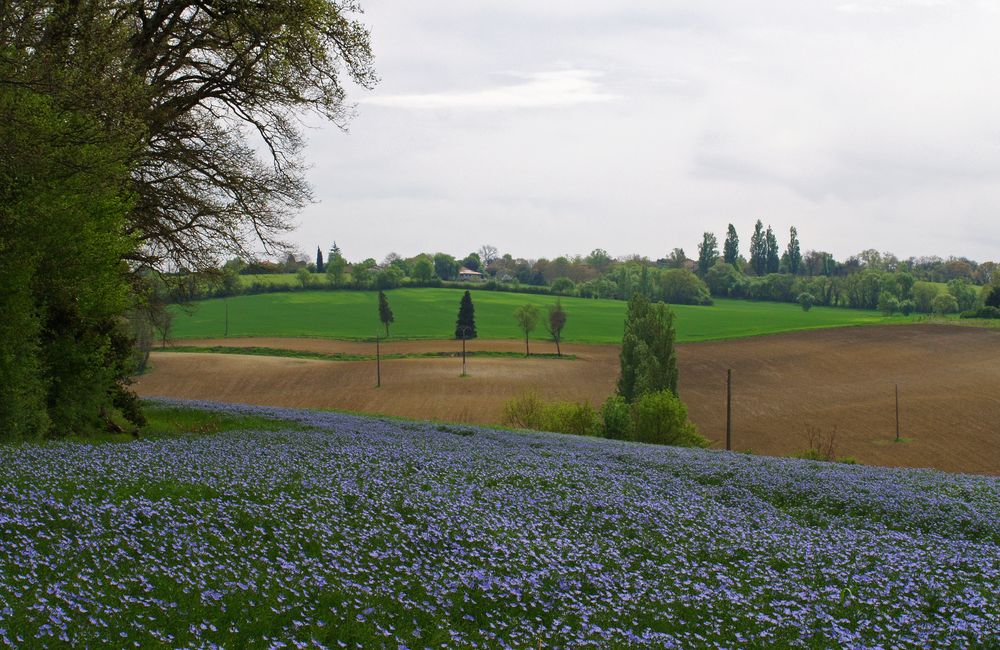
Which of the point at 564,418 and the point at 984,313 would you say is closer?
the point at 564,418

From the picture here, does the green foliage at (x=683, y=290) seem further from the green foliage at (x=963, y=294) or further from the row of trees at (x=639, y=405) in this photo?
the row of trees at (x=639, y=405)

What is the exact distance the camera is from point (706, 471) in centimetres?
2133

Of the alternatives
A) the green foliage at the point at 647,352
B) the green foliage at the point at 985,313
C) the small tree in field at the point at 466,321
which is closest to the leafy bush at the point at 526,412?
the green foliage at the point at 647,352

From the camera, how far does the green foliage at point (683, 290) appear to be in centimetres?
19150

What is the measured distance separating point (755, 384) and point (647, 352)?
27220mm

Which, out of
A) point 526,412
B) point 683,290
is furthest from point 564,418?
point 683,290

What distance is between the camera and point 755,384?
8844cm

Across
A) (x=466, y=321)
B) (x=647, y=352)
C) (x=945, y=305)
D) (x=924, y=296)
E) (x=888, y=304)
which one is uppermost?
(x=924, y=296)

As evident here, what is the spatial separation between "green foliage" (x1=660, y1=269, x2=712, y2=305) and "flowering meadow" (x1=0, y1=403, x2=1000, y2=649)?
17766cm

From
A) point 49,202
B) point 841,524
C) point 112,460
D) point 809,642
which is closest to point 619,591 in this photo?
point 809,642

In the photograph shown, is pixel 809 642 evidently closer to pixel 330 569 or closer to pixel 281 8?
pixel 330 569

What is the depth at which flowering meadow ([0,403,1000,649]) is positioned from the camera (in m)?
7.88

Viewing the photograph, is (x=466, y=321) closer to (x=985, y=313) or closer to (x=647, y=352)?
(x=647, y=352)

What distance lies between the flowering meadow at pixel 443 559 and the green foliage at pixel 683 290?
17766cm
